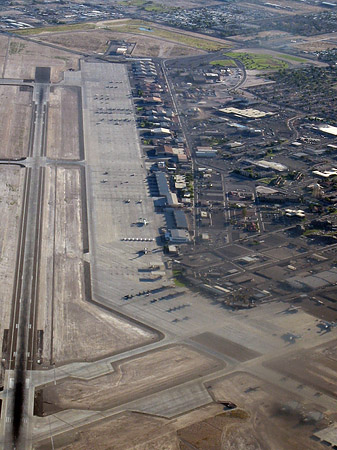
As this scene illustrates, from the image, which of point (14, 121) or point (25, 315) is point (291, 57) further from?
point (25, 315)

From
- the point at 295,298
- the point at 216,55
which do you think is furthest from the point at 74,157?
the point at 216,55

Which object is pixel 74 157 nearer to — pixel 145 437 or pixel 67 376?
pixel 67 376

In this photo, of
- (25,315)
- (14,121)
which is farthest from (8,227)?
(14,121)

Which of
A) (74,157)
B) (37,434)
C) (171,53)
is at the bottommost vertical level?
(37,434)

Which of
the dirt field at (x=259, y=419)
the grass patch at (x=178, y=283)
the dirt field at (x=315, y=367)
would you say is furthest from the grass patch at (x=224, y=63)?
the dirt field at (x=259, y=419)

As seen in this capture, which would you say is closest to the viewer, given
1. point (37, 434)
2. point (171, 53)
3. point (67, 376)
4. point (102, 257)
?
point (37, 434)

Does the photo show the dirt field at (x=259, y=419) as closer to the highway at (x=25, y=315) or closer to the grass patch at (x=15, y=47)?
the highway at (x=25, y=315)

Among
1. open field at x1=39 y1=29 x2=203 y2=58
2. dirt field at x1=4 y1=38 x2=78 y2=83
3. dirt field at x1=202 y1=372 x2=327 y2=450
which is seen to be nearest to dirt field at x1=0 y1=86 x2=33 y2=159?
dirt field at x1=4 y1=38 x2=78 y2=83
